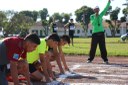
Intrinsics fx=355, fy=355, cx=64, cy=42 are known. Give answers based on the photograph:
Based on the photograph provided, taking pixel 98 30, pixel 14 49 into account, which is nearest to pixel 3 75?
pixel 14 49

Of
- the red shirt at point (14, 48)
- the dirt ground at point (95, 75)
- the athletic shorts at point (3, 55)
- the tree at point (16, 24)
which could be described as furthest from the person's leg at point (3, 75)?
the tree at point (16, 24)

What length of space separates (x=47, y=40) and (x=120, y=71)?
3120 millimetres

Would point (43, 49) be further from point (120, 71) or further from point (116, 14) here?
point (116, 14)

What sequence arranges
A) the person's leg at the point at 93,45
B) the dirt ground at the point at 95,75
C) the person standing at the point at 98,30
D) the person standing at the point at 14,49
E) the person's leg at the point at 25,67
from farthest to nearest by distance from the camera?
the person's leg at the point at 93,45 < the person standing at the point at 98,30 < the dirt ground at the point at 95,75 < the person's leg at the point at 25,67 < the person standing at the point at 14,49

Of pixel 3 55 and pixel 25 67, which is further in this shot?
pixel 25 67

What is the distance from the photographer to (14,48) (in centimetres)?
639

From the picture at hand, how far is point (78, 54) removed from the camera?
1658 centimetres

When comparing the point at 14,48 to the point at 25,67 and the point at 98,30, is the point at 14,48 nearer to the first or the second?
the point at 25,67

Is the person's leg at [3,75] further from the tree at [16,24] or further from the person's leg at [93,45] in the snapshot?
the tree at [16,24]

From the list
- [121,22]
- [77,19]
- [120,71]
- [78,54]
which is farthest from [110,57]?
[77,19]

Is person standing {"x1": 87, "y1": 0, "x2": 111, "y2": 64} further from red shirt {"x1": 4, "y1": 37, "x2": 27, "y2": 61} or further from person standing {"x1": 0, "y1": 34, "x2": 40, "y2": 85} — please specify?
red shirt {"x1": 4, "y1": 37, "x2": 27, "y2": 61}

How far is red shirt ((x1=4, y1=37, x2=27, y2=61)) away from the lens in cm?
639

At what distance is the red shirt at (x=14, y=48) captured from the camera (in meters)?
6.39

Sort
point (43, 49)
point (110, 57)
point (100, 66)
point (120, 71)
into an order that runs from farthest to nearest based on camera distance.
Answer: point (110, 57) → point (100, 66) → point (120, 71) → point (43, 49)
